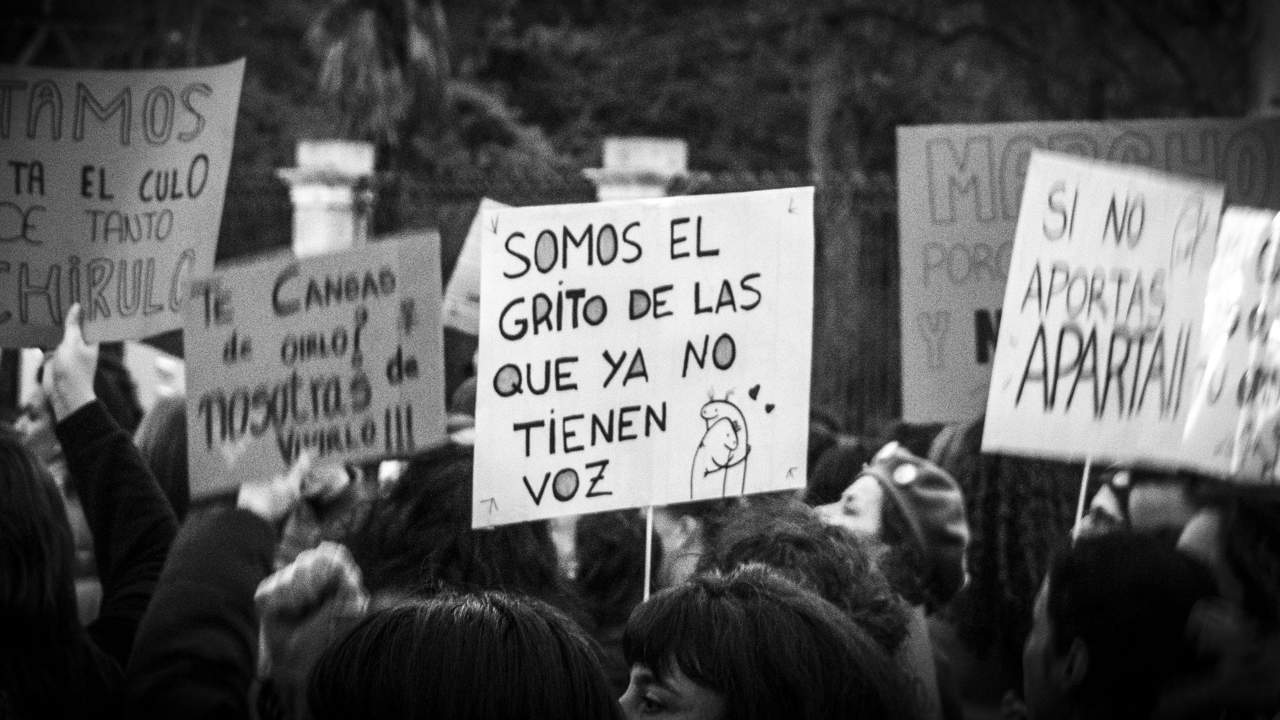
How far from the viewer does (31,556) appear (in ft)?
10.2

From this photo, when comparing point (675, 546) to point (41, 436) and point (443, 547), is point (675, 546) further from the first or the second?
point (41, 436)

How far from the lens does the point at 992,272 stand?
15.8ft

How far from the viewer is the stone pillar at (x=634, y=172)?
20.2 feet

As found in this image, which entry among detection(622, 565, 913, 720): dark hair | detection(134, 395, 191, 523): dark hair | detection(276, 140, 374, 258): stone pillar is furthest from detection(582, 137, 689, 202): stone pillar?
detection(622, 565, 913, 720): dark hair

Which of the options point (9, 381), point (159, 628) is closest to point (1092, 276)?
point (159, 628)

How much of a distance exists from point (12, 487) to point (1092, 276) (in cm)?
264

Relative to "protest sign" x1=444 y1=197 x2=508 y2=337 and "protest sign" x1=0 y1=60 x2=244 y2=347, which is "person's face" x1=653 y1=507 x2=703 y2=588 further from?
"protest sign" x1=0 y1=60 x2=244 y2=347

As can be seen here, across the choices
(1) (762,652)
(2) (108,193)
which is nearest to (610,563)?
(2) (108,193)

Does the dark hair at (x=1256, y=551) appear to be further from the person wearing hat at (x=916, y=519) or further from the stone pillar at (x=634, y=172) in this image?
the stone pillar at (x=634, y=172)

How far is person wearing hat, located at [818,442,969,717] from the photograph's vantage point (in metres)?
4.34

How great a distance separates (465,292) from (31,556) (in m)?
2.22

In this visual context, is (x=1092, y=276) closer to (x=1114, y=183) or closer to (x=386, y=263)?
(x=1114, y=183)

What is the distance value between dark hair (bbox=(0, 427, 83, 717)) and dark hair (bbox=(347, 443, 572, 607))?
646 mm

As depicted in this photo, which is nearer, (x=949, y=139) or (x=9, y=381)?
(x=949, y=139)
